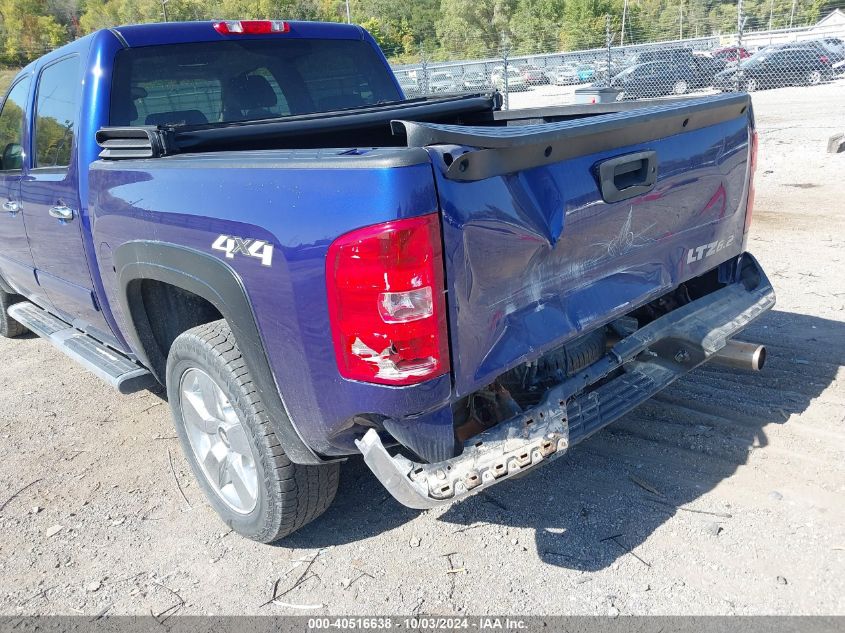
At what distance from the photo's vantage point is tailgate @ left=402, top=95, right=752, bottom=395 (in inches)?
85.8

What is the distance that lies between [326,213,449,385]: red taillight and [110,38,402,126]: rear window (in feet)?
6.77

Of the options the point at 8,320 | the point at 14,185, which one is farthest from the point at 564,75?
the point at 14,185

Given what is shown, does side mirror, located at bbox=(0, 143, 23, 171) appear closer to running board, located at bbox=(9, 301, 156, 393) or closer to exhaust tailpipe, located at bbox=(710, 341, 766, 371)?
running board, located at bbox=(9, 301, 156, 393)

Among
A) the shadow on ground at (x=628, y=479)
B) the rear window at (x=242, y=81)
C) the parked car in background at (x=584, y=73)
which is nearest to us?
the shadow on ground at (x=628, y=479)

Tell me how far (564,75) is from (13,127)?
23.1m

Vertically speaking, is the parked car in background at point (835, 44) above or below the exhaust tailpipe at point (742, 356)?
above

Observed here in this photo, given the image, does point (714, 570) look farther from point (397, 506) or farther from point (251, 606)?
point (251, 606)

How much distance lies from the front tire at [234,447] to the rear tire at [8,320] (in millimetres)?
3456

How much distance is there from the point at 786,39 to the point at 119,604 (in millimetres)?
28850

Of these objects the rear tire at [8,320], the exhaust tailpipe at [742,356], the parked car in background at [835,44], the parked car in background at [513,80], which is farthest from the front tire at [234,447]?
the parked car in background at [835,44]

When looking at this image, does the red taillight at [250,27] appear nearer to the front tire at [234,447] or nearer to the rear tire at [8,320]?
the front tire at [234,447]

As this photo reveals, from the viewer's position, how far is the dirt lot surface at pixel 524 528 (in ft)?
8.49

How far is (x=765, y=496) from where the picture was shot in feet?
9.71

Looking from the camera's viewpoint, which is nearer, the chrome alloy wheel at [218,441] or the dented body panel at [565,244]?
the dented body panel at [565,244]
